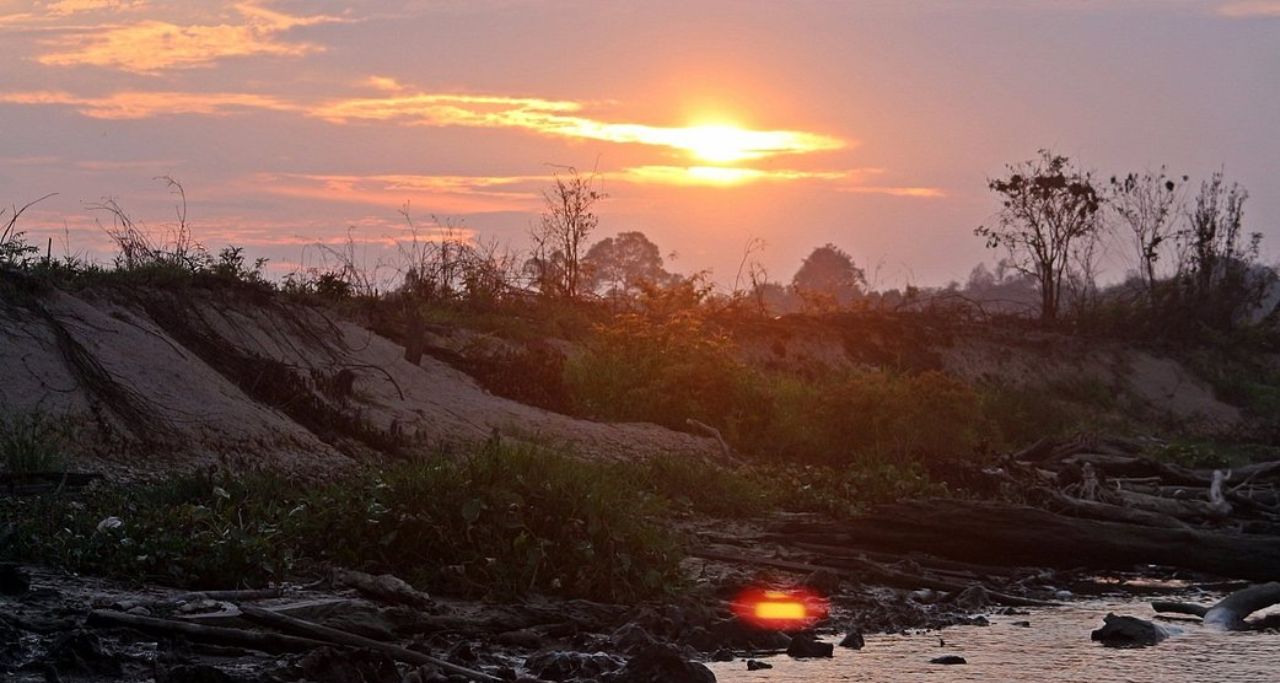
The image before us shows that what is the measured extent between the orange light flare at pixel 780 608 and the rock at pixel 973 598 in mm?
1196

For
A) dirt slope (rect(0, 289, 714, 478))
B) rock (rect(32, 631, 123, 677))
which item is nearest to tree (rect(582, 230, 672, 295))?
dirt slope (rect(0, 289, 714, 478))

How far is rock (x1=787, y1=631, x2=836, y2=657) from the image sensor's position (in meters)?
10.3

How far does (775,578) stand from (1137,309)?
86.4 feet

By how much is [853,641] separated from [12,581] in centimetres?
533

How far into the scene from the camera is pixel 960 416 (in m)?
20.8

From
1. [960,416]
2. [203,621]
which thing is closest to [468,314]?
[960,416]

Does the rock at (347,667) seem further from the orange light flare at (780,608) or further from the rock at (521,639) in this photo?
the orange light flare at (780,608)

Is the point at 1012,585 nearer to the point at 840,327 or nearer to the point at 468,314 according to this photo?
the point at 468,314

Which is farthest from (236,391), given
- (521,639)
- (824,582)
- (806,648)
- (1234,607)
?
(1234,607)

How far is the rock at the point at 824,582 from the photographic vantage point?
1242 centimetres

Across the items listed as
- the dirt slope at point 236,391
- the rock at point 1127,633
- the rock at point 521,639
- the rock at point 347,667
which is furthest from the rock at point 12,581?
the rock at point 1127,633

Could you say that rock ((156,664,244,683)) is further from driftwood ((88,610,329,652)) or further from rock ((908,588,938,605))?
rock ((908,588,938,605))

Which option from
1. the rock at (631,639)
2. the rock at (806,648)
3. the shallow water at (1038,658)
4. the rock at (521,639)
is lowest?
the shallow water at (1038,658)

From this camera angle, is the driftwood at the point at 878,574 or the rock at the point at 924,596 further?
the driftwood at the point at 878,574
